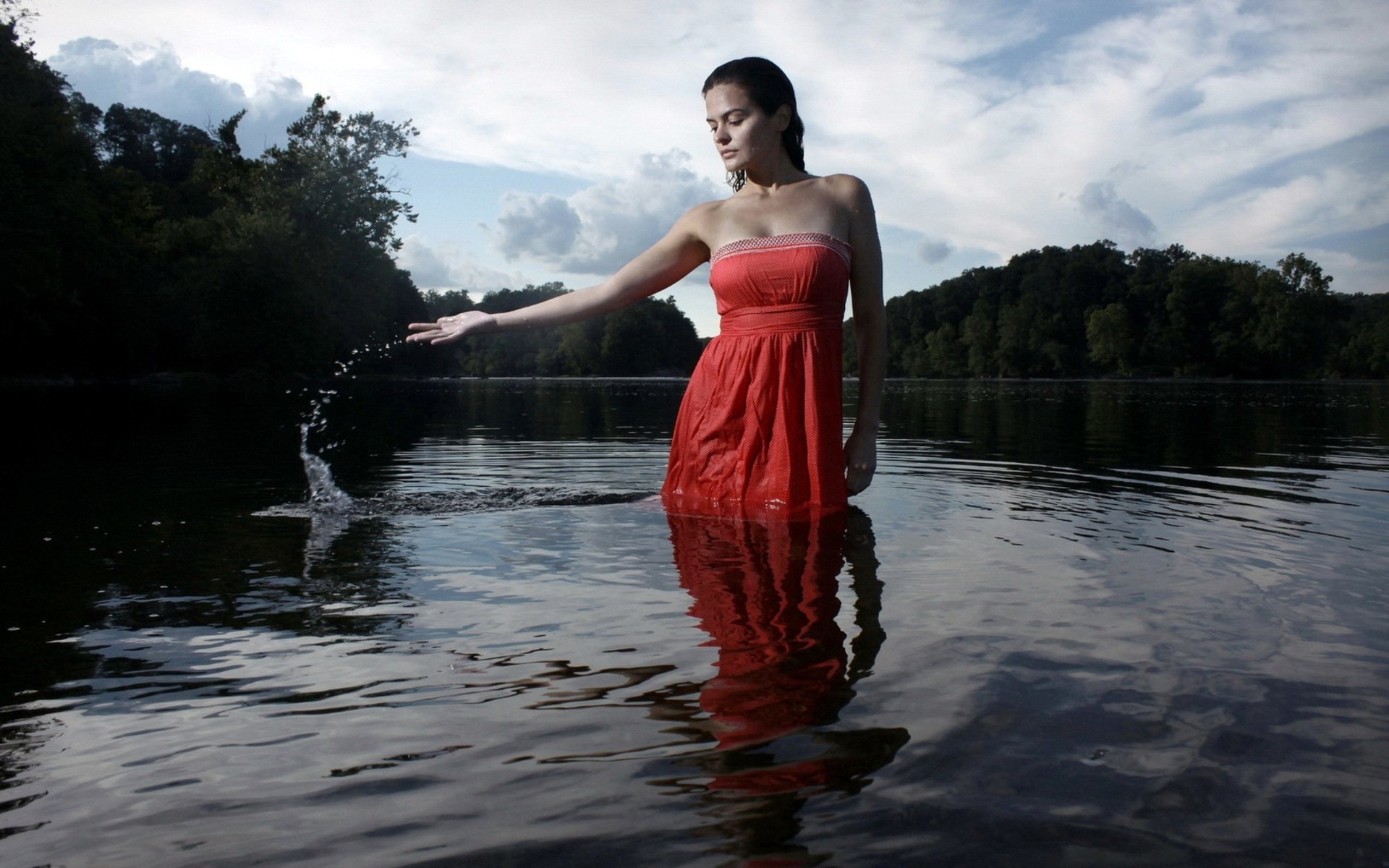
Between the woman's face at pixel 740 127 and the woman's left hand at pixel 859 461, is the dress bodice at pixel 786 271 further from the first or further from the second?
the woman's left hand at pixel 859 461

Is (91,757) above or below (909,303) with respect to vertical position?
below

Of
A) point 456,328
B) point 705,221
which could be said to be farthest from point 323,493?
point 705,221

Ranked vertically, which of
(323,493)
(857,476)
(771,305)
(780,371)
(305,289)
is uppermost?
(305,289)

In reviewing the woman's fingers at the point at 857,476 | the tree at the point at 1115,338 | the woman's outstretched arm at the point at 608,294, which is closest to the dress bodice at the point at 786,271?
the woman's outstretched arm at the point at 608,294

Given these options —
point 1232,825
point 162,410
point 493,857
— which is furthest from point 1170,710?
point 162,410

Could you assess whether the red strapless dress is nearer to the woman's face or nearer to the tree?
the woman's face

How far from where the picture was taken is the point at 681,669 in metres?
2.86

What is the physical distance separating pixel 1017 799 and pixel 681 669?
1074 millimetres

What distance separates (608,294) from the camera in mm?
4734

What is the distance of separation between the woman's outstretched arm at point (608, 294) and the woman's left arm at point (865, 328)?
2.46 feet

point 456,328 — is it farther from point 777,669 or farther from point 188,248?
point 188,248

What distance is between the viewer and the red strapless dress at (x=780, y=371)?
4.48m

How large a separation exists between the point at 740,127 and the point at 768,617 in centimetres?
223

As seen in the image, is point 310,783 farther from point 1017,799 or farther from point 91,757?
point 1017,799
